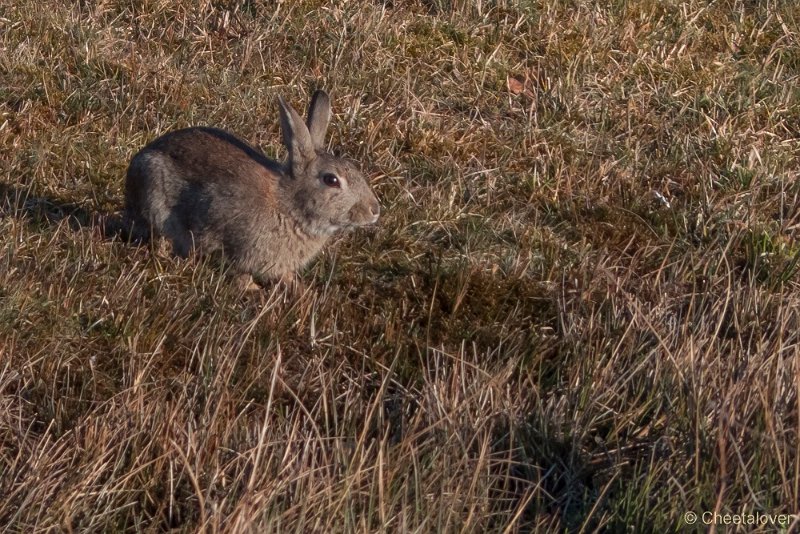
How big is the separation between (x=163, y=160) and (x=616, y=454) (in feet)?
9.43

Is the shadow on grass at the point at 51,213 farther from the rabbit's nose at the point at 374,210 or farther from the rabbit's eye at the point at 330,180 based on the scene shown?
the rabbit's nose at the point at 374,210

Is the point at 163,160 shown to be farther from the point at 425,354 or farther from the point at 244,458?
the point at 244,458

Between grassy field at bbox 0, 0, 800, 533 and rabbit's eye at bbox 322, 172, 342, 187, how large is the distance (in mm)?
347

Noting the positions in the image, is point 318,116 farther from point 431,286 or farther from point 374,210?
point 431,286

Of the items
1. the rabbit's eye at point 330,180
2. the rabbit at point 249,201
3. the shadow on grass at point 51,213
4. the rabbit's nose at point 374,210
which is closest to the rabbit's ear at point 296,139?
the rabbit at point 249,201

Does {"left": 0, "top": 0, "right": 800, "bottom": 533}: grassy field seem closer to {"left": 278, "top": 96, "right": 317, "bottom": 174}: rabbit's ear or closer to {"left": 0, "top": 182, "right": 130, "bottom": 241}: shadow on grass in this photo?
{"left": 0, "top": 182, "right": 130, "bottom": 241}: shadow on grass

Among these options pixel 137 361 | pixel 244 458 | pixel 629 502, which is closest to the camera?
pixel 629 502

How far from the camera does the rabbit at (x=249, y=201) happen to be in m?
5.92

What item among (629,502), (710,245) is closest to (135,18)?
(710,245)

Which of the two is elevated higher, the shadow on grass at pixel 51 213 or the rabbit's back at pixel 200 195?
the rabbit's back at pixel 200 195

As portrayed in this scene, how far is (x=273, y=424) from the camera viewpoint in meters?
4.42

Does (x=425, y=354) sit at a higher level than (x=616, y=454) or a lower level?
lower

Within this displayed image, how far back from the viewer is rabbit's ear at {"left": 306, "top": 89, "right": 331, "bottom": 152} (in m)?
6.08

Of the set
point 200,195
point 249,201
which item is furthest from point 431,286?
point 200,195
